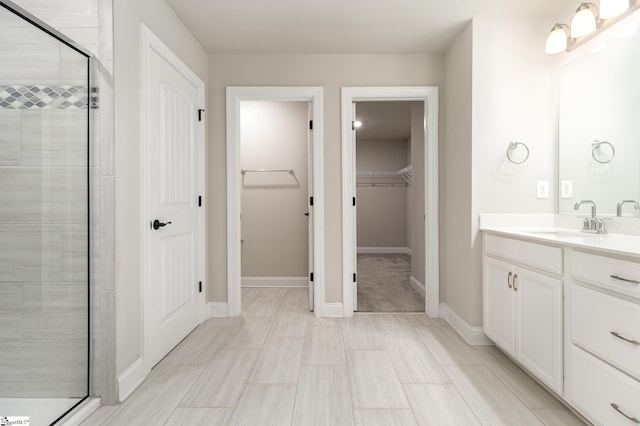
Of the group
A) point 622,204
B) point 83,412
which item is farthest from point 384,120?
point 83,412

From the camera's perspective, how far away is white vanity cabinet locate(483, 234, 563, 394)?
1.71m

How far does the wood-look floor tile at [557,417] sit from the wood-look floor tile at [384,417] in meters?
0.63

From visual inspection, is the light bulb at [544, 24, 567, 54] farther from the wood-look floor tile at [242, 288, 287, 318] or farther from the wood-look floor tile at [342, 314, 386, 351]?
the wood-look floor tile at [242, 288, 287, 318]

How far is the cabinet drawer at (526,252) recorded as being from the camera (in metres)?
1.71

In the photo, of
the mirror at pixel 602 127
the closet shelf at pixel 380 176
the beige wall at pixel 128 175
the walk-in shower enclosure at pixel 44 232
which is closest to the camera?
the walk-in shower enclosure at pixel 44 232

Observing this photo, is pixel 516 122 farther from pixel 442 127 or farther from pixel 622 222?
pixel 622 222

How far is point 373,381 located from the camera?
6.52ft

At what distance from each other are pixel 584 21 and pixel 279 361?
2.89 m

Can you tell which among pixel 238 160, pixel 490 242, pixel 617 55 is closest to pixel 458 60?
pixel 617 55

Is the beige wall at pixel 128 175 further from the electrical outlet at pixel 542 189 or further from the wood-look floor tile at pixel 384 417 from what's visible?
the electrical outlet at pixel 542 189

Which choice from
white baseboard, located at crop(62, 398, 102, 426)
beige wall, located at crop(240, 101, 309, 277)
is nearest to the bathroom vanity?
white baseboard, located at crop(62, 398, 102, 426)

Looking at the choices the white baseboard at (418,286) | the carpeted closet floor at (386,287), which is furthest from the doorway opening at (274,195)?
the white baseboard at (418,286)

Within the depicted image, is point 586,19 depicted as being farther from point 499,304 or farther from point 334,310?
point 334,310

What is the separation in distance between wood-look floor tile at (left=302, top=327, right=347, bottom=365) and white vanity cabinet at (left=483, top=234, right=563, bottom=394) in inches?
42.4
